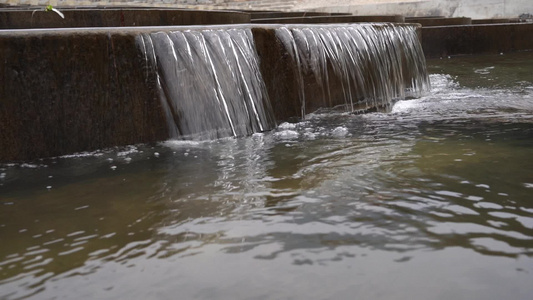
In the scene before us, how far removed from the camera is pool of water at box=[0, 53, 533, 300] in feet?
6.15

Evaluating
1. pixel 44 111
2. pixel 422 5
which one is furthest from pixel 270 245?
pixel 422 5

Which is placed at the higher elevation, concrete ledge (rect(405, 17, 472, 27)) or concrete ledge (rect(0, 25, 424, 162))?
concrete ledge (rect(0, 25, 424, 162))

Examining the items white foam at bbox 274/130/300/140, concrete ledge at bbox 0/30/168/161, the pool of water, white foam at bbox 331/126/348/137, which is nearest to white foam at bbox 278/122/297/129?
white foam at bbox 274/130/300/140

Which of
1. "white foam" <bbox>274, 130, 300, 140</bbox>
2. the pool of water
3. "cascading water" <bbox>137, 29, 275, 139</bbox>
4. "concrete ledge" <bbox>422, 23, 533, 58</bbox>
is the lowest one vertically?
"concrete ledge" <bbox>422, 23, 533, 58</bbox>

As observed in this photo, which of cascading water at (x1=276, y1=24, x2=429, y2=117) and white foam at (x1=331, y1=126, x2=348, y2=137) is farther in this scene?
cascading water at (x1=276, y1=24, x2=429, y2=117)

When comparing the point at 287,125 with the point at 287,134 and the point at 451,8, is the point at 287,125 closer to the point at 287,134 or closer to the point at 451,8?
the point at 287,134

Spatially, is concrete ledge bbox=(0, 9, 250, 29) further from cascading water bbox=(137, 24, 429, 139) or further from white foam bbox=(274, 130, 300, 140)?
white foam bbox=(274, 130, 300, 140)

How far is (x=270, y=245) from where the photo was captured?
7.07 ft

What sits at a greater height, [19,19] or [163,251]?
[19,19]

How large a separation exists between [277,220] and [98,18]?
16.4 ft

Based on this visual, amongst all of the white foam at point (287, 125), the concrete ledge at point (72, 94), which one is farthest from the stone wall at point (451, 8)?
the concrete ledge at point (72, 94)

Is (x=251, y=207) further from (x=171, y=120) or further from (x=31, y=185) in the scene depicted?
(x=171, y=120)

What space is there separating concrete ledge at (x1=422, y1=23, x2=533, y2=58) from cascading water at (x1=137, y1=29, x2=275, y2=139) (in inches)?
293

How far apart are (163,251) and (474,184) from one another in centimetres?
Result: 142
